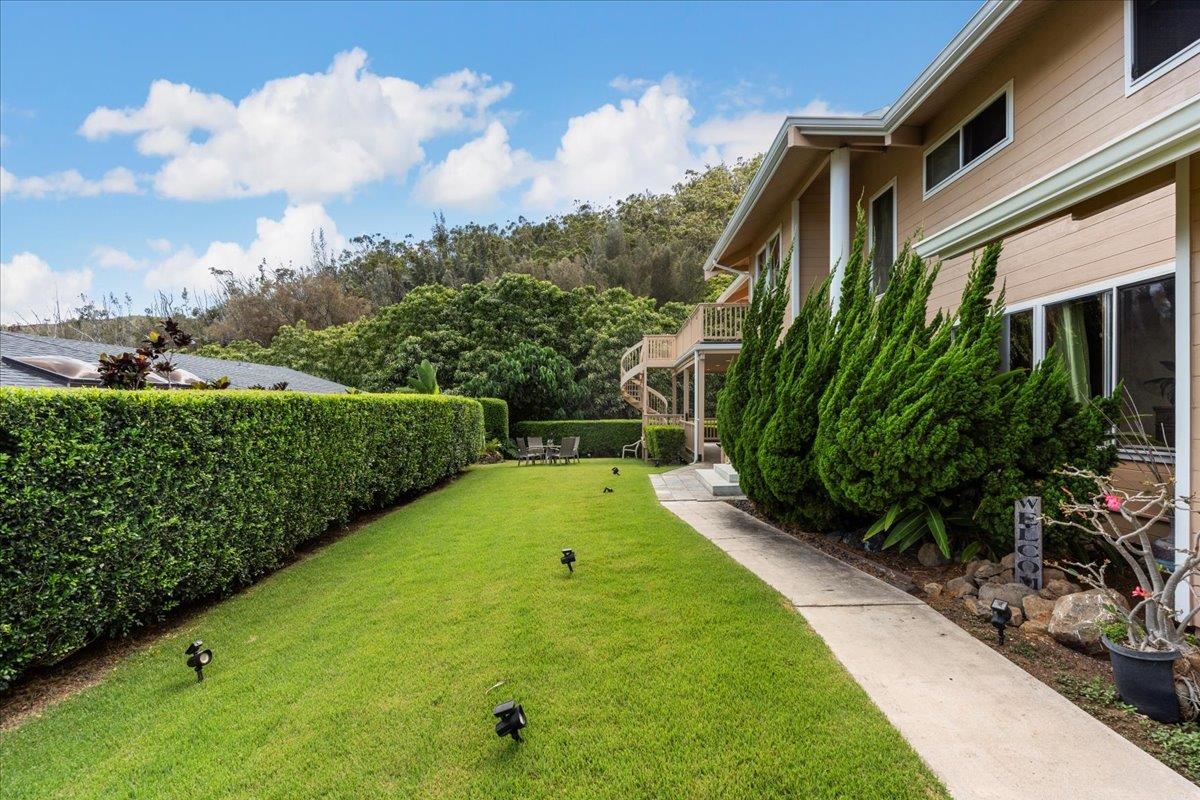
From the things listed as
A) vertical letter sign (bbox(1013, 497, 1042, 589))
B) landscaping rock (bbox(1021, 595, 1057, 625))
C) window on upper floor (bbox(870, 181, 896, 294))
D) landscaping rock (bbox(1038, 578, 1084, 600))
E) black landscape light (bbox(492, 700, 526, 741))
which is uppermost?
window on upper floor (bbox(870, 181, 896, 294))

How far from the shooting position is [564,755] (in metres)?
2.46

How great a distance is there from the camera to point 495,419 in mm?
19875

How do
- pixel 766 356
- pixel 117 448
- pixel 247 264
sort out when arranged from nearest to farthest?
pixel 117 448, pixel 766 356, pixel 247 264

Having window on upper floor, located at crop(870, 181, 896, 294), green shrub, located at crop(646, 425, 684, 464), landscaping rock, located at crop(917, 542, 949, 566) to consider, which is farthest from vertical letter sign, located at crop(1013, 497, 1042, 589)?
green shrub, located at crop(646, 425, 684, 464)

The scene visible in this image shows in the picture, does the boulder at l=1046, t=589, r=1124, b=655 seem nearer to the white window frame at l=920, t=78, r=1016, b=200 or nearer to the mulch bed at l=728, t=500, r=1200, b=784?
the mulch bed at l=728, t=500, r=1200, b=784

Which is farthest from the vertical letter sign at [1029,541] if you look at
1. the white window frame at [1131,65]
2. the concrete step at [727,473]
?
the concrete step at [727,473]

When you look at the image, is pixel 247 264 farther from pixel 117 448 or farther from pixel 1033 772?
pixel 1033 772

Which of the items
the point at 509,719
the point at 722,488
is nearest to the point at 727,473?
the point at 722,488

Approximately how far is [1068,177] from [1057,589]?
2.67 meters

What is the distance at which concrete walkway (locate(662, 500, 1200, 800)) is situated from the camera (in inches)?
85.0

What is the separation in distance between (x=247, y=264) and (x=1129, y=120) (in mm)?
51618

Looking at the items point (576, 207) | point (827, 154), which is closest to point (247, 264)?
point (576, 207)

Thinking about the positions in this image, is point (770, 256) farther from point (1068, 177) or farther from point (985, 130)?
point (1068, 177)

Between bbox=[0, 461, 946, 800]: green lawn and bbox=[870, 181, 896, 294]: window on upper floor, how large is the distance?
5300 millimetres
